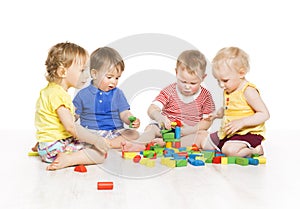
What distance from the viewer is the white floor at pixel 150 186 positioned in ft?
5.84

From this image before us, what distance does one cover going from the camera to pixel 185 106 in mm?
2980

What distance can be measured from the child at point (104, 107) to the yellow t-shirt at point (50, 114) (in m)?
0.41

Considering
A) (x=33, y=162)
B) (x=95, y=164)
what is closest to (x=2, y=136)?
(x=33, y=162)

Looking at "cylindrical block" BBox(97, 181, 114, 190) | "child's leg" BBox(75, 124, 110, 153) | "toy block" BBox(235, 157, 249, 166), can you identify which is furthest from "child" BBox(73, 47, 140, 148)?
"cylindrical block" BBox(97, 181, 114, 190)

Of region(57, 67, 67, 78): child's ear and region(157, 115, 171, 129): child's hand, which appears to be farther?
region(157, 115, 171, 129): child's hand

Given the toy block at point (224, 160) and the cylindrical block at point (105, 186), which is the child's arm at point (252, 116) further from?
the cylindrical block at point (105, 186)

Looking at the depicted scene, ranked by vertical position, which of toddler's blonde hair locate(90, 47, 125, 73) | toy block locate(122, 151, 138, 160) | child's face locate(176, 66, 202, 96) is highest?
toddler's blonde hair locate(90, 47, 125, 73)

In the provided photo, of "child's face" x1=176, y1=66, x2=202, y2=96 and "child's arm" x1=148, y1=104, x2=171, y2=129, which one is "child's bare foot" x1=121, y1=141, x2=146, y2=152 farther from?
"child's face" x1=176, y1=66, x2=202, y2=96

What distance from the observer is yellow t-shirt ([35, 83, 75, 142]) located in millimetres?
2352

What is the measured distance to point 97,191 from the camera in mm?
1911

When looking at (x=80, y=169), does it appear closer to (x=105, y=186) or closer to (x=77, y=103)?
(x=105, y=186)

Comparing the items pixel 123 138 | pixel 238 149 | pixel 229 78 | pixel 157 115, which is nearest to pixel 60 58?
pixel 123 138

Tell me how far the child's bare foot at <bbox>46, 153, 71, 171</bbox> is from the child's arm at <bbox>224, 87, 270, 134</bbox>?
0.86 metres

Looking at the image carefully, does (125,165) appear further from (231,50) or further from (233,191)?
(231,50)
